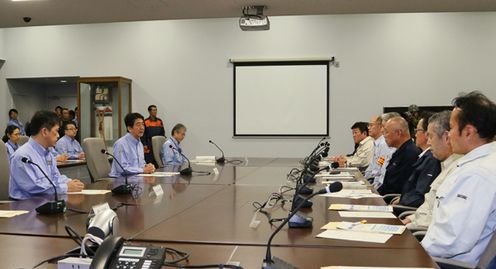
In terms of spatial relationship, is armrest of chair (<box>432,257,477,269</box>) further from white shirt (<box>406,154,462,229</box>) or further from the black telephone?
the black telephone

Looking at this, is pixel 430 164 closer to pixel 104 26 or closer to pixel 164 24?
pixel 164 24

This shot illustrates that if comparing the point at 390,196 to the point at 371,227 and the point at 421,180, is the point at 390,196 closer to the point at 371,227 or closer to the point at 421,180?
the point at 421,180

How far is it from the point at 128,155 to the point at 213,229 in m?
3.12

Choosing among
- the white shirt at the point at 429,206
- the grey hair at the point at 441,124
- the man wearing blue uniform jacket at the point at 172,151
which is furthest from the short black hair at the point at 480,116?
the man wearing blue uniform jacket at the point at 172,151

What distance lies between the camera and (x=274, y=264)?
1.24 meters

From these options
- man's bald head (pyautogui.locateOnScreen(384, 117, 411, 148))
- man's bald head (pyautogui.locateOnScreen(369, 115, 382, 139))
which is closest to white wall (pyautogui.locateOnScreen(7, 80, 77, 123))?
man's bald head (pyautogui.locateOnScreen(369, 115, 382, 139))

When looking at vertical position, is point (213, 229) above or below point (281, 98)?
below

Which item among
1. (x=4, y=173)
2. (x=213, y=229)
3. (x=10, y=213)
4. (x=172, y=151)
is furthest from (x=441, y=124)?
(x=172, y=151)

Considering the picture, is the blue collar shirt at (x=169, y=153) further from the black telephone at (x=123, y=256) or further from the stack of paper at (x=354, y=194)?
the black telephone at (x=123, y=256)

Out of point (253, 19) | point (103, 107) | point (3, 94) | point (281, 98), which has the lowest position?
point (103, 107)

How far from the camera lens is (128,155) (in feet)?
16.4

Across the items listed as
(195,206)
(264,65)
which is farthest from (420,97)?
(195,206)

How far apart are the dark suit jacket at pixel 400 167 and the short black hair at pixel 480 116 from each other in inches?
71.8

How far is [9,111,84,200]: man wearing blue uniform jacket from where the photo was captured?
10.3 feet
